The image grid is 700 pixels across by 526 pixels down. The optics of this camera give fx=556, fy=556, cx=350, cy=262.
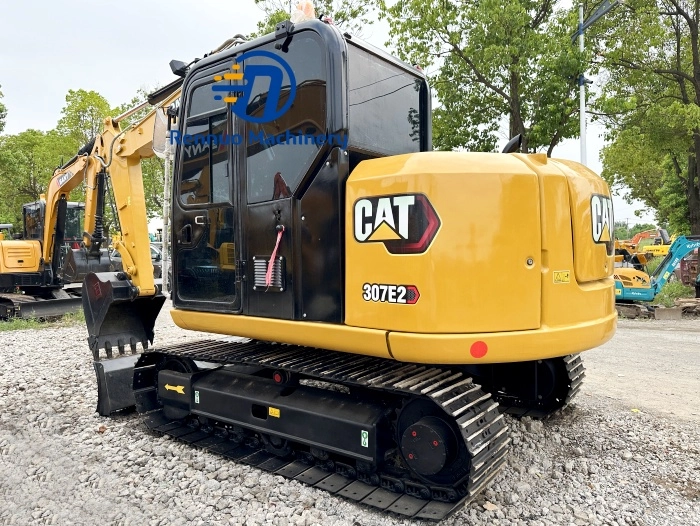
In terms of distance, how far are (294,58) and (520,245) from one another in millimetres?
1844

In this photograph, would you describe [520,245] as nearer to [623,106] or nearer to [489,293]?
[489,293]

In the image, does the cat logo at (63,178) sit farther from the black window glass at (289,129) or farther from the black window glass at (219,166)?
the black window glass at (289,129)

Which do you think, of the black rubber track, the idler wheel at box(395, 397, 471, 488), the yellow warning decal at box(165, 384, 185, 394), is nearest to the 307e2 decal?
the black rubber track

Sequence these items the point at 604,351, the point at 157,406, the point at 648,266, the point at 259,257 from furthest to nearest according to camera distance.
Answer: the point at 648,266 → the point at 604,351 → the point at 157,406 → the point at 259,257

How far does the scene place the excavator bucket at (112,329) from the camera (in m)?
5.06

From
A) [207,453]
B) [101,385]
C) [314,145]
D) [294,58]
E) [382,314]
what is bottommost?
[207,453]

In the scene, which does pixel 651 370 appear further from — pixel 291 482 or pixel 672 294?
pixel 672 294

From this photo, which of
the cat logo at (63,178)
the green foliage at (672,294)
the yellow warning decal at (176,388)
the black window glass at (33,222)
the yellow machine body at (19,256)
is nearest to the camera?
the yellow warning decal at (176,388)

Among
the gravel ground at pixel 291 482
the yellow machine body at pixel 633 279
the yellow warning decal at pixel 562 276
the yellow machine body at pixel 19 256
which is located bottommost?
the gravel ground at pixel 291 482

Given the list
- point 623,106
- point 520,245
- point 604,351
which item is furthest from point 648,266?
point 520,245

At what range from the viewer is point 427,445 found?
10.3 feet

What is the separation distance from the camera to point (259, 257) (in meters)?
3.71

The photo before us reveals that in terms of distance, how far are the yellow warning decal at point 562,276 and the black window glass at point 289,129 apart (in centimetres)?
156

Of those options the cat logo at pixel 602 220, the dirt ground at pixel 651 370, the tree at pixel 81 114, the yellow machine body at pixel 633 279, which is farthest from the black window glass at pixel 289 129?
the tree at pixel 81 114
